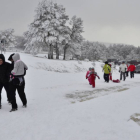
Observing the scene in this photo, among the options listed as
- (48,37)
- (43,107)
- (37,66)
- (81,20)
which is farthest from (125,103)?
(81,20)

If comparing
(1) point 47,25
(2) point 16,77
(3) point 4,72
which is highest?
(1) point 47,25

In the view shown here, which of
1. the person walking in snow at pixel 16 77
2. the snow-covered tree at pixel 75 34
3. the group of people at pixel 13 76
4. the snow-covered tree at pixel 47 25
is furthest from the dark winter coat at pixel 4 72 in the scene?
the snow-covered tree at pixel 75 34

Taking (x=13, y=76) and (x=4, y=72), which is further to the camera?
(x=4, y=72)

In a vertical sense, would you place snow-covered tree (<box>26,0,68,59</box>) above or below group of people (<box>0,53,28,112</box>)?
above

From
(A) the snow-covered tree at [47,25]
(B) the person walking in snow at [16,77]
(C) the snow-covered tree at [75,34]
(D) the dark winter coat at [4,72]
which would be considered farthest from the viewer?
(C) the snow-covered tree at [75,34]

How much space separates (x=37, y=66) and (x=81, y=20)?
20.2m

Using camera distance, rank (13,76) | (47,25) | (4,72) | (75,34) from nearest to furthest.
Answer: (13,76) < (4,72) < (47,25) < (75,34)

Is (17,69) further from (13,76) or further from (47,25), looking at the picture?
(47,25)

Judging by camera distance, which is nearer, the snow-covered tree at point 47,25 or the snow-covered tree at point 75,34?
the snow-covered tree at point 47,25

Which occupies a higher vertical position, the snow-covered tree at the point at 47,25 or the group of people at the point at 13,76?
the snow-covered tree at the point at 47,25

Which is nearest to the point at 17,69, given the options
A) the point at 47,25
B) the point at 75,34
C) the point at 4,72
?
the point at 4,72

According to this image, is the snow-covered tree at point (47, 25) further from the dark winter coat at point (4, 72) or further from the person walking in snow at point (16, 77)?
the person walking in snow at point (16, 77)

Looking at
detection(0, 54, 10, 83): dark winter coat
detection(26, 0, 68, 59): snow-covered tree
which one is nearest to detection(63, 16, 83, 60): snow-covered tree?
detection(26, 0, 68, 59): snow-covered tree

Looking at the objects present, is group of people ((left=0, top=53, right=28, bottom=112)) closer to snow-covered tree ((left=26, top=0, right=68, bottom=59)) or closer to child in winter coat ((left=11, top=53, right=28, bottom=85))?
child in winter coat ((left=11, top=53, right=28, bottom=85))
